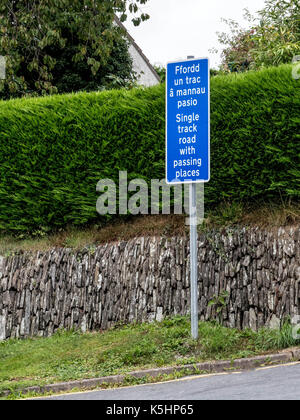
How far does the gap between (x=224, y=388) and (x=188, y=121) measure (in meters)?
3.89

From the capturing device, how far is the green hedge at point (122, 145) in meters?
9.34

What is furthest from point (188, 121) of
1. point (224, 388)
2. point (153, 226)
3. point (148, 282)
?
point (224, 388)

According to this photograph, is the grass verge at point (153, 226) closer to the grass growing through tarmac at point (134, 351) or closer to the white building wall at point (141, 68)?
the grass growing through tarmac at point (134, 351)

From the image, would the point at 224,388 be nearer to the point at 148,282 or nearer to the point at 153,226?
the point at 148,282

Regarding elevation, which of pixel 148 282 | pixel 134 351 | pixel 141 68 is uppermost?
pixel 141 68

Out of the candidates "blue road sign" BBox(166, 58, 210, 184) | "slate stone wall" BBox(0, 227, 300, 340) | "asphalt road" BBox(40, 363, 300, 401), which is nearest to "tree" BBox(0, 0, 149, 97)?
"slate stone wall" BBox(0, 227, 300, 340)

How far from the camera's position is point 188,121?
879 cm

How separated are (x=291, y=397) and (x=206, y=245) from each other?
3.94 m

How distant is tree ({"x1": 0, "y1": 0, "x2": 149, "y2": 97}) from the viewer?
16.0 metres

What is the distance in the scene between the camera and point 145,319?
386 inches

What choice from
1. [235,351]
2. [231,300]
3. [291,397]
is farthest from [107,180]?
[291,397]

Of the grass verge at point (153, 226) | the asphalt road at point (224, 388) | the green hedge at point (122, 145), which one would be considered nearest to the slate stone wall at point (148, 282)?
the grass verge at point (153, 226)

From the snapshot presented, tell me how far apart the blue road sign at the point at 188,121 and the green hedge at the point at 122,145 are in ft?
3.73

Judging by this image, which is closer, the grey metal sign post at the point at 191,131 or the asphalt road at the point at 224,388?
the asphalt road at the point at 224,388
